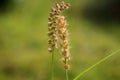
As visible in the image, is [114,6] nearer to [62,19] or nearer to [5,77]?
[5,77]

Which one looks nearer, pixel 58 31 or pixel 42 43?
pixel 58 31

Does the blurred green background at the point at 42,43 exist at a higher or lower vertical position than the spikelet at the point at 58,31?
lower

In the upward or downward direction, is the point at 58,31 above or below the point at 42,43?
above

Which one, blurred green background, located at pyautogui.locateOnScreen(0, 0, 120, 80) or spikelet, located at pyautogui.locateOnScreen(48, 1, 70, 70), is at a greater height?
spikelet, located at pyautogui.locateOnScreen(48, 1, 70, 70)

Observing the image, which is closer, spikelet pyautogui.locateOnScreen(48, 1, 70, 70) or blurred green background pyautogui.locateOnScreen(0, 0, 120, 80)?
spikelet pyautogui.locateOnScreen(48, 1, 70, 70)

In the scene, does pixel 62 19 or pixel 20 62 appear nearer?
pixel 62 19

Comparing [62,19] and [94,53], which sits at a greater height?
[62,19]

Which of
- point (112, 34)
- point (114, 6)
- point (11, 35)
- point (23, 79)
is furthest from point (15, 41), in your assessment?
point (114, 6)

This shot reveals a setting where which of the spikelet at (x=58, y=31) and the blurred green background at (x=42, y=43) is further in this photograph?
the blurred green background at (x=42, y=43)
